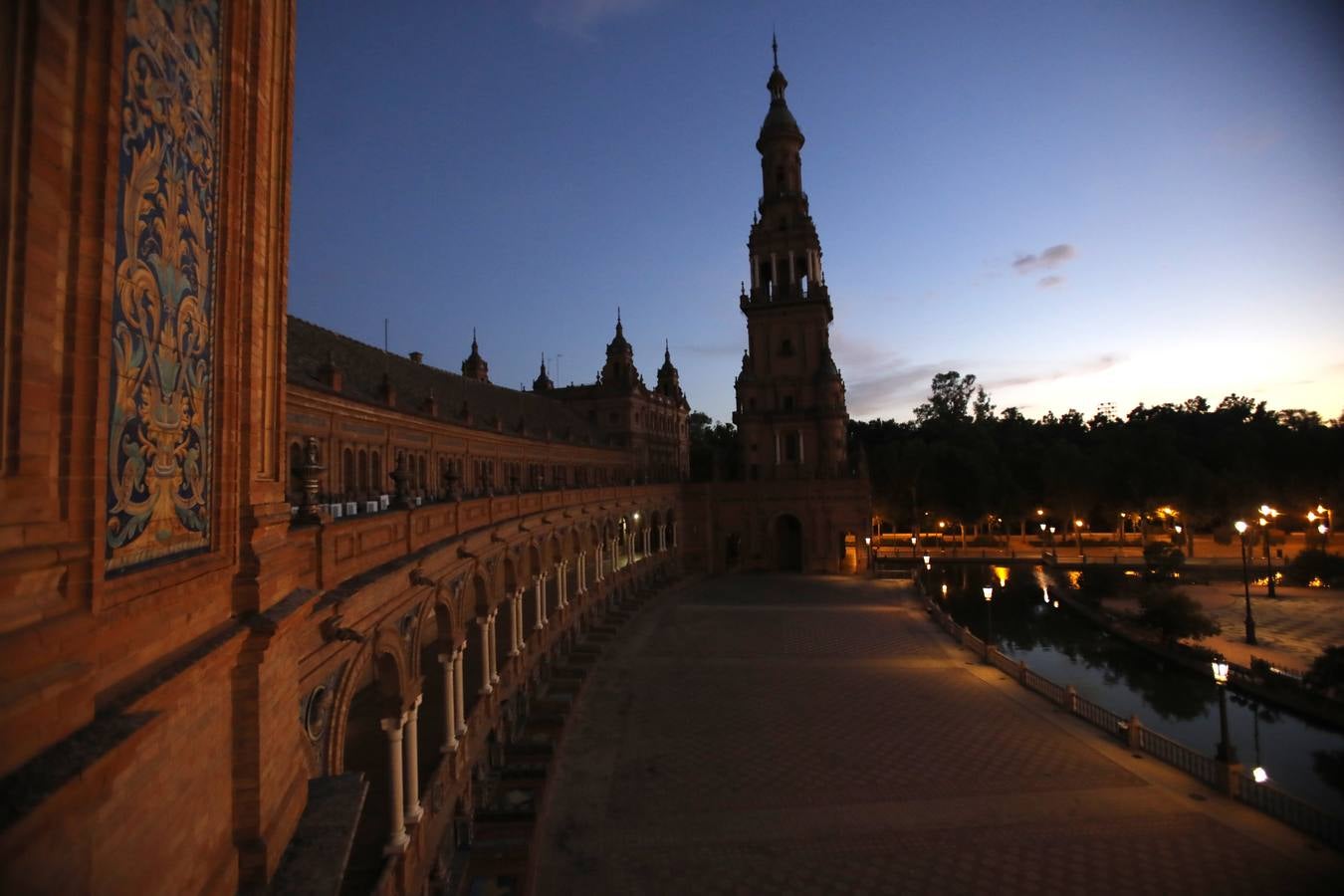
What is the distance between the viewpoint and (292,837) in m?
5.83

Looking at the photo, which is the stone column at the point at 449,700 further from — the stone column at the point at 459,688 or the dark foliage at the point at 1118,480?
the dark foliage at the point at 1118,480

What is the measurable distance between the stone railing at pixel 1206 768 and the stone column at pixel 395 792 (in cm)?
1703

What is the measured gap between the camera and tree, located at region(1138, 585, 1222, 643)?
1120 inches

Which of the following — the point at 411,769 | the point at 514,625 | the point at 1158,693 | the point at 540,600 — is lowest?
the point at 1158,693

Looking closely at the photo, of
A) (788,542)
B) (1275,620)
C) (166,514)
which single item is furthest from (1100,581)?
(166,514)

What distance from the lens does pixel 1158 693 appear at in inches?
975

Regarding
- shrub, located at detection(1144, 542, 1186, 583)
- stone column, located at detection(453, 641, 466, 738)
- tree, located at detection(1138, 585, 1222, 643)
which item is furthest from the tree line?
stone column, located at detection(453, 641, 466, 738)

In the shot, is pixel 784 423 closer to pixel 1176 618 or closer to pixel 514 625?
pixel 1176 618

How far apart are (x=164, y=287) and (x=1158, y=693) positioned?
31.3 m

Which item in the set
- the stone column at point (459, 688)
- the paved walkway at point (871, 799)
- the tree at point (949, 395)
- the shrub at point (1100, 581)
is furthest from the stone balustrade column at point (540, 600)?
the tree at point (949, 395)

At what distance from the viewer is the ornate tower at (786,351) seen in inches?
2120

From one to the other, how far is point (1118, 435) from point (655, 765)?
75.9m

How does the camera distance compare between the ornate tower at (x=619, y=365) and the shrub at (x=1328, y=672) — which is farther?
the ornate tower at (x=619, y=365)

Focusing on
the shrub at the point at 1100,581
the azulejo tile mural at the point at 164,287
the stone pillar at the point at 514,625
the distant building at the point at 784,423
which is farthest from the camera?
the distant building at the point at 784,423
